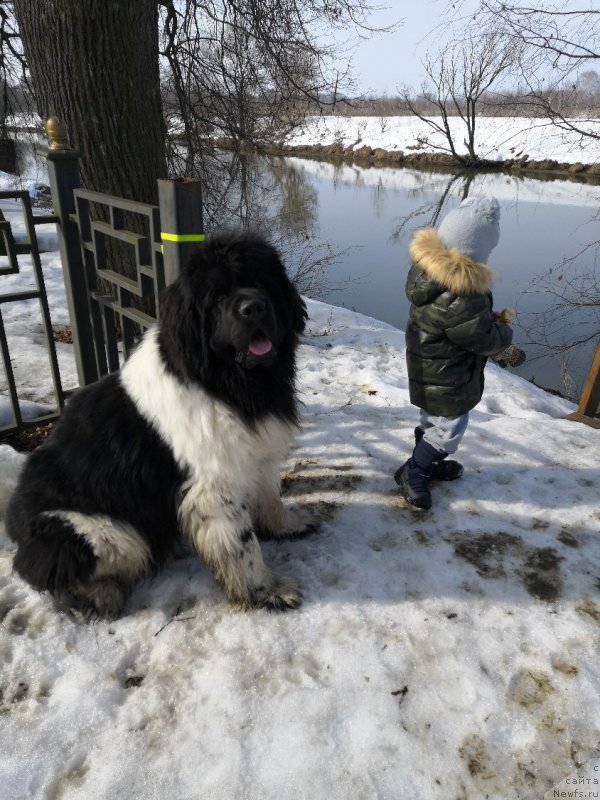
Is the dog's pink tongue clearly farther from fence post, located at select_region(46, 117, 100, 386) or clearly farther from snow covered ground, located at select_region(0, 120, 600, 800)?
fence post, located at select_region(46, 117, 100, 386)

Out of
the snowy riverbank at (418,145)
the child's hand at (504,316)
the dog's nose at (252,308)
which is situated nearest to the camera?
the dog's nose at (252,308)

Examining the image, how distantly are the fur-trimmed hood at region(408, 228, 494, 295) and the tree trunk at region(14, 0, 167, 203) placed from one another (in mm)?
2988

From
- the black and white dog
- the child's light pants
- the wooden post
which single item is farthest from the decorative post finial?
the wooden post

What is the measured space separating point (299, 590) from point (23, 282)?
6515mm

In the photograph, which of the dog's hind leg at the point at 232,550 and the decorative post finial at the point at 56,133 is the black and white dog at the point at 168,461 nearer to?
the dog's hind leg at the point at 232,550

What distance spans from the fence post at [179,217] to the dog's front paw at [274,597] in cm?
154

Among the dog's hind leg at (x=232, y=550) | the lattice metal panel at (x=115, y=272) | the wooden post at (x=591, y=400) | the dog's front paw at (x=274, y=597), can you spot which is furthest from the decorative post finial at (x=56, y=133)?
the wooden post at (x=591, y=400)

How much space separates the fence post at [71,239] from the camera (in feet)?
11.1

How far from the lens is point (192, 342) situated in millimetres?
2074

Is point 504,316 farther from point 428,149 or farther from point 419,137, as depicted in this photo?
point 419,137

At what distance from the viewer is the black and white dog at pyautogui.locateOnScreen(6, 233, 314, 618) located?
2123mm

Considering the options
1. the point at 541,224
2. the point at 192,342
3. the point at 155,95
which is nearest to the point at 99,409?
the point at 192,342

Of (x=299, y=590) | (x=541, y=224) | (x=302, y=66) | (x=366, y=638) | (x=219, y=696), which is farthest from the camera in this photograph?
(x=541, y=224)

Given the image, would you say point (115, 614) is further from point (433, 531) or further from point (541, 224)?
point (541, 224)
